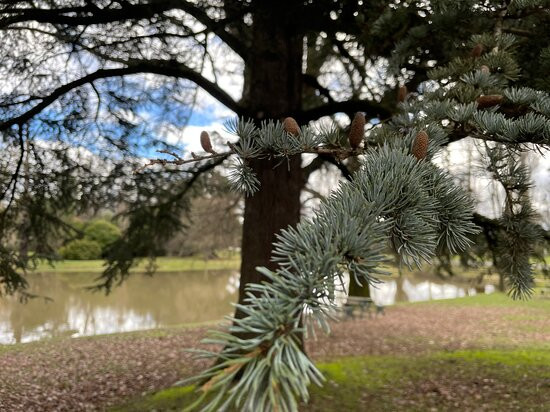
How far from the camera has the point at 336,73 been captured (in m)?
7.69

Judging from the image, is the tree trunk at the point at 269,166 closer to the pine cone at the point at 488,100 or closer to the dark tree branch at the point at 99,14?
the dark tree branch at the point at 99,14

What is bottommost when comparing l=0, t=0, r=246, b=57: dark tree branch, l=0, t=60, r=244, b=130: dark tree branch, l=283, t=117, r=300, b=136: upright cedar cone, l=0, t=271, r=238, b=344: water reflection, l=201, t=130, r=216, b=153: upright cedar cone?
l=0, t=271, r=238, b=344: water reflection

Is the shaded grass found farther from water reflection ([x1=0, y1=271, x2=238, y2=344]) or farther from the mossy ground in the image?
water reflection ([x1=0, y1=271, x2=238, y2=344])

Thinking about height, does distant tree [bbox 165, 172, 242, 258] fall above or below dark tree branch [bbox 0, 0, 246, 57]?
below

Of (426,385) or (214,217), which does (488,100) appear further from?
(214,217)

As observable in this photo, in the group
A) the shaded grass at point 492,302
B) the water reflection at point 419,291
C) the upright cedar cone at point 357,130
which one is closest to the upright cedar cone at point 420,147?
the upright cedar cone at point 357,130

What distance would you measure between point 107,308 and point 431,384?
12.2 m

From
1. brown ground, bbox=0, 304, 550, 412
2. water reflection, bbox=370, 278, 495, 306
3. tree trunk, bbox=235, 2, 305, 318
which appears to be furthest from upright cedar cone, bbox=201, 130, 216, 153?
water reflection, bbox=370, 278, 495, 306

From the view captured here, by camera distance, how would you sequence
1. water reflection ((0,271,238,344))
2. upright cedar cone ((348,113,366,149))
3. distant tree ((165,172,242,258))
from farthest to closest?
water reflection ((0,271,238,344)), distant tree ((165,172,242,258)), upright cedar cone ((348,113,366,149))

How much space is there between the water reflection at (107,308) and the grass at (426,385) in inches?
238

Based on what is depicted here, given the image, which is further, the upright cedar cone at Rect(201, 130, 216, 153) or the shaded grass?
the shaded grass

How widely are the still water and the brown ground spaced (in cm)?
121

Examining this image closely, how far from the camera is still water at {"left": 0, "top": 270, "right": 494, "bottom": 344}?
12125 mm

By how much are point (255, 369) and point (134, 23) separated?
5.03 metres
